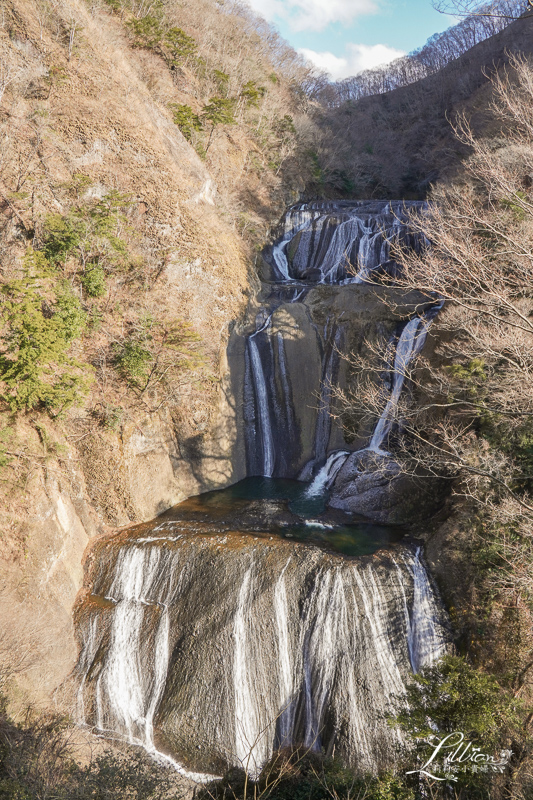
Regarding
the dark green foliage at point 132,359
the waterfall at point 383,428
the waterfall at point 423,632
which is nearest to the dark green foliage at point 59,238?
the dark green foliage at point 132,359

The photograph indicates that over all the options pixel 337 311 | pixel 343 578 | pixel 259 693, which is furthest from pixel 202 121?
pixel 259 693

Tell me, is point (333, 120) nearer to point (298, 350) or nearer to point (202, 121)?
point (202, 121)

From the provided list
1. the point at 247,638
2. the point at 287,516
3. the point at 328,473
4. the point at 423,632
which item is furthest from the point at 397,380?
the point at 247,638

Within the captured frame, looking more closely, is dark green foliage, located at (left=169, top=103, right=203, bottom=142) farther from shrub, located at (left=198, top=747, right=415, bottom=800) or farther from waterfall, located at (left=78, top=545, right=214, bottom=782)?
shrub, located at (left=198, top=747, right=415, bottom=800)

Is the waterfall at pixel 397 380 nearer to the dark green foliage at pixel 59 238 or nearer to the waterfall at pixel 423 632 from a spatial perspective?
the waterfall at pixel 423 632

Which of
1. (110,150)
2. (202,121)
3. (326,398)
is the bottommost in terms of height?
(326,398)

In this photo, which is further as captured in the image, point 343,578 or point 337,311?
point 337,311
